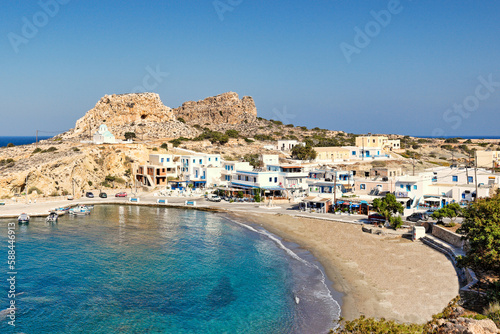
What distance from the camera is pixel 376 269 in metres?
29.9

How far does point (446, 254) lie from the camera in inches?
1266

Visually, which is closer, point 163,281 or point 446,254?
point 163,281

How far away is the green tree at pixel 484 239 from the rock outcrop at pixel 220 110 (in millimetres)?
137460

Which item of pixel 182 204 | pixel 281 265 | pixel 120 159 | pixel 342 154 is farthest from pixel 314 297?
pixel 342 154

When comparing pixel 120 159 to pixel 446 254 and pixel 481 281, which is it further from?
pixel 481 281

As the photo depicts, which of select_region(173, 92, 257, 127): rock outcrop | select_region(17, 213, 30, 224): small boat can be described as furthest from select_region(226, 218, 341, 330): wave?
select_region(173, 92, 257, 127): rock outcrop

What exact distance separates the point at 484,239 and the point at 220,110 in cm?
14842

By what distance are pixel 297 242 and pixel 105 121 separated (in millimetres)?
100213

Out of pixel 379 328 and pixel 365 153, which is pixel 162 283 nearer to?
pixel 379 328

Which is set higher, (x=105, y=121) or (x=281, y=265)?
(x=105, y=121)

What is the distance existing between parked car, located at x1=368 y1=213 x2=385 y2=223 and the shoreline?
2.54 metres

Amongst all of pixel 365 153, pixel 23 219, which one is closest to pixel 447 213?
pixel 23 219

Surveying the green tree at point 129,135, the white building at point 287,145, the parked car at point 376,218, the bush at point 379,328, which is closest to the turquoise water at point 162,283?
the bush at point 379,328

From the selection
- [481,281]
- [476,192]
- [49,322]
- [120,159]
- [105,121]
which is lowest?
[49,322]
